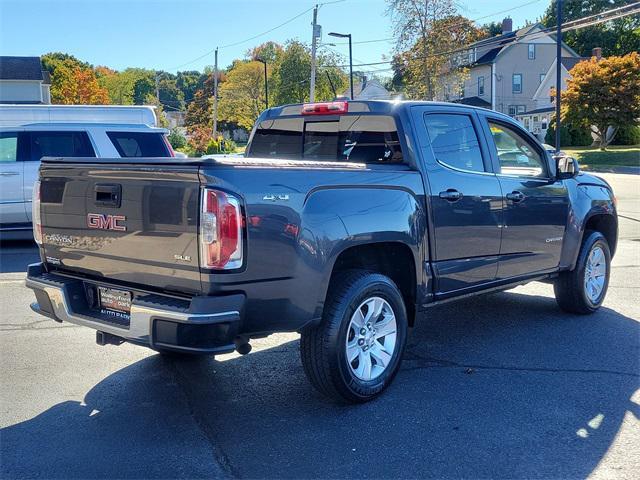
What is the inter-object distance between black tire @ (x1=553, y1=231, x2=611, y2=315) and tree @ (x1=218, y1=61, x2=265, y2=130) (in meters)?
57.3

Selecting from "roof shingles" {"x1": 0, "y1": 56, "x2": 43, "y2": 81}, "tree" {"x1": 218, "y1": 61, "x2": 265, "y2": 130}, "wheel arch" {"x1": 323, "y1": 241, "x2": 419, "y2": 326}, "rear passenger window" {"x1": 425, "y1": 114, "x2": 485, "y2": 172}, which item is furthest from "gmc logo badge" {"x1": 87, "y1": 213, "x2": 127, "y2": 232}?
"tree" {"x1": 218, "y1": 61, "x2": 265, "y2": 130}

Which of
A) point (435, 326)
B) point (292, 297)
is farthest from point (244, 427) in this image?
point (435, 326)

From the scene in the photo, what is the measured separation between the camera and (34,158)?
433 inches

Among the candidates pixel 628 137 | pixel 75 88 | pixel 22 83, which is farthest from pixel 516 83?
pixel 22 83

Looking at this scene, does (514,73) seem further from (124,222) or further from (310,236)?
(124,222)

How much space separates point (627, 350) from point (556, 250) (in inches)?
44.5

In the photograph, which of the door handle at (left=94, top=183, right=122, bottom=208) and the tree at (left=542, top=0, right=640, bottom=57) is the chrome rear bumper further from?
the tree at (left=542, top=0, right=640, bottom=57)

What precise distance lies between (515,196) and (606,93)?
3558 centimetres

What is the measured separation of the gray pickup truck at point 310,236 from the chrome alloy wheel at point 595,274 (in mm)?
935

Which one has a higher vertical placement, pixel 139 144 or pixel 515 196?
pixel 139 144

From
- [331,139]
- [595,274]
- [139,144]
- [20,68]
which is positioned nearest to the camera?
[331,139]

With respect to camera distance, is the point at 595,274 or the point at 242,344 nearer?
the point at 242,344

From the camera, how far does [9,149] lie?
432 inches

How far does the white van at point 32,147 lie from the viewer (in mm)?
10867
